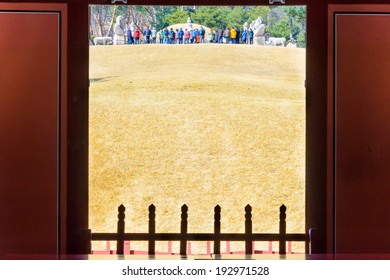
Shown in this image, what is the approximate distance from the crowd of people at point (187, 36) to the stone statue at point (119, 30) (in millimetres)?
118

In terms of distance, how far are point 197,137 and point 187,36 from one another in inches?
113

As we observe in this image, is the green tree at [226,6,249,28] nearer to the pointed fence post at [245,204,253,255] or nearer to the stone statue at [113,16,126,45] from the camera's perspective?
the stone statue at [113,16,126,45]

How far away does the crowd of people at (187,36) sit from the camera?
43.9 feet

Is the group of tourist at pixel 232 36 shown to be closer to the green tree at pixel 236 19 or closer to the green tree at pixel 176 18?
the green tree at pixel 236 19

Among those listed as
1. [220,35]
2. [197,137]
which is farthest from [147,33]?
[197,137]

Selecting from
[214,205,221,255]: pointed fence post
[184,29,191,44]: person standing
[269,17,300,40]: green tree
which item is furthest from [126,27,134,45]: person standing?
[214,205,221,255]: pointed fence post

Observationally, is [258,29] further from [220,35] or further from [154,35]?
[154,35]

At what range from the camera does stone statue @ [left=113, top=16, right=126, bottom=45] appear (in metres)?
13.1

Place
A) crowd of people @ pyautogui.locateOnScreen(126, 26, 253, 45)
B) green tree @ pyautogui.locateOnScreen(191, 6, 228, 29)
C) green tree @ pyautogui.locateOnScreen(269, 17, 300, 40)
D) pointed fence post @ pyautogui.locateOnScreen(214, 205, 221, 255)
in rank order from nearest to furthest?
pointed fence post @ pyautogui.locateOnScreen(214, 205, 221, 255)
green tree @ pyautogui.locateOnScreen(269, 17, 300, 40)
green tree @ pyautogui.locateOnScreen(191, 6, 228, 29)
crowd of people @ pyautogui.locateOnScreen(126, 26, 253, 45)

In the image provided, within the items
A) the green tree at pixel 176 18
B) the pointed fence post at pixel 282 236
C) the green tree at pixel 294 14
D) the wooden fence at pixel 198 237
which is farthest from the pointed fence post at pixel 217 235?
the green tree at pixel 176 18

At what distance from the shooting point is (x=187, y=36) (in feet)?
46.2

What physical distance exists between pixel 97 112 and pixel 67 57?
26.7 feet

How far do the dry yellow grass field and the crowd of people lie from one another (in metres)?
0.35
